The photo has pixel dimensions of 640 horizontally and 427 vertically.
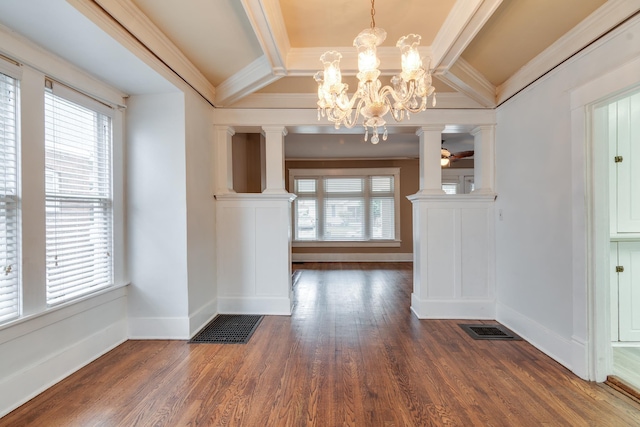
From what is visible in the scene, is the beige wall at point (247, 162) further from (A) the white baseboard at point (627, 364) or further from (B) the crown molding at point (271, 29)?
(A) the white baseboard at point (627, 364)

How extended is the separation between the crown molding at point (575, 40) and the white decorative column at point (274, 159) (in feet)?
7.87

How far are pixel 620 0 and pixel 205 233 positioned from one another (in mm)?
3645

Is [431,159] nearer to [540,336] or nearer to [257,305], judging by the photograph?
[540,336]

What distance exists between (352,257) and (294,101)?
14.9 ft

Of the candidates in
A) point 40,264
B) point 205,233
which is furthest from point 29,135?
point 205,233

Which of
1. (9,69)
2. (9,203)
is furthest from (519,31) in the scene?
(9,203)

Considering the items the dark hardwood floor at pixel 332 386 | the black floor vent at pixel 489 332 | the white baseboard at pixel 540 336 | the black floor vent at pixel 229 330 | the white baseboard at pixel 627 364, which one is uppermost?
the white baseboard at pixel 540 336

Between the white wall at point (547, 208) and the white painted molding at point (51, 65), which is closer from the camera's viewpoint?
the white painted molding at point (51, 65)

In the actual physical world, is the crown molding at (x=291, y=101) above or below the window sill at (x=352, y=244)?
above

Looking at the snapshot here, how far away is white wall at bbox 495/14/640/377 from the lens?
6.82 ft

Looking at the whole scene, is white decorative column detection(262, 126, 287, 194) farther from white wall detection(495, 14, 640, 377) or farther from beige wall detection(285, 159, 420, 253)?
beige wall detection(285, 159, 420, 253)

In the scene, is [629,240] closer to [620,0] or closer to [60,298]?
[620,0]

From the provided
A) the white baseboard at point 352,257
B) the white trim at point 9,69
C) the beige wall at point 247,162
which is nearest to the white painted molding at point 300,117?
the beige wall at point 247,162

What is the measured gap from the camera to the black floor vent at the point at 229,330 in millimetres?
2699
